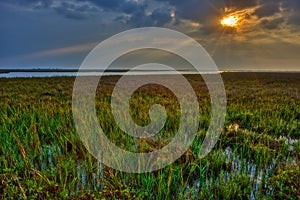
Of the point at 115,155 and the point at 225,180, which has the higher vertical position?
the point at 115,155

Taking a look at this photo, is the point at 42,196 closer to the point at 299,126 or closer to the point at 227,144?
the point at 227,144

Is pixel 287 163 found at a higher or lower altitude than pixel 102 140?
lower

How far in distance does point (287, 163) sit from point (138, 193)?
286 cm

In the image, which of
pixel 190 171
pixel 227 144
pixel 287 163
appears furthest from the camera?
pixel 227 144

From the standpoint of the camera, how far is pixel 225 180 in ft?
11.9

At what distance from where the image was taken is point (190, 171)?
3.71 metres

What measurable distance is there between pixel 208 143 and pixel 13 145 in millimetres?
4252

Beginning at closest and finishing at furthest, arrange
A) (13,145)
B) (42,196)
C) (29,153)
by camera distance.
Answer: (42,196) → (29,153) → (13,145)

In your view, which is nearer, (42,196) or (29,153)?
(42,196)

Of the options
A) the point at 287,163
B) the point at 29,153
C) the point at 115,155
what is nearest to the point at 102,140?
the point at 115,155

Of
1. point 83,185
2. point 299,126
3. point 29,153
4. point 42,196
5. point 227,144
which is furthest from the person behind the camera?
point 299,126

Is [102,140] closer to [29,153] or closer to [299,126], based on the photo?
[29,153]

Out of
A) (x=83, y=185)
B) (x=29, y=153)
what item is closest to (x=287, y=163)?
(x=83, y=185)

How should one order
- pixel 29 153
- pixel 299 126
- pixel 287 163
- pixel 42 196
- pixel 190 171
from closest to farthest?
pixel 42 196 < pixel 190 171 < pixel 287 163 < pixel 29 153 < pixel 299 126
